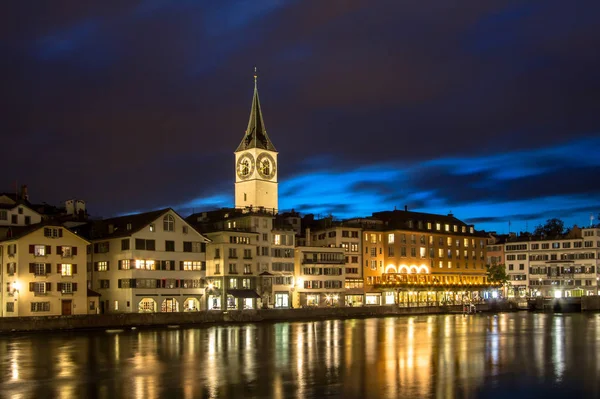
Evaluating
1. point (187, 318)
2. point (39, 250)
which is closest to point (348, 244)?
point (187, 318)

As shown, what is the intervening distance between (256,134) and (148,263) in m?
60.9

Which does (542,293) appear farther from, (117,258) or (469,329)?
(117,258)

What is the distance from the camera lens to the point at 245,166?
6147 inches

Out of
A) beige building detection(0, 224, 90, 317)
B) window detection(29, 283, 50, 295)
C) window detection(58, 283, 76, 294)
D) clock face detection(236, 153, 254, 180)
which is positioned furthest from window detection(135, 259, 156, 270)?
clock face detection(236, 153, 254, 180)

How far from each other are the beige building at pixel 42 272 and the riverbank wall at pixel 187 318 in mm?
7237

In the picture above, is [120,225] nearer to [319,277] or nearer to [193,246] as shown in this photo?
[193,246]

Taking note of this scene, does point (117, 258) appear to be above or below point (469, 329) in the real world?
above

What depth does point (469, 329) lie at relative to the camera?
8781 centimetres

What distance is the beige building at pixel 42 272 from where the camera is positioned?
87.4m

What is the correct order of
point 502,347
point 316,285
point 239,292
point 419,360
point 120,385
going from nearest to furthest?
1. point 120,385
2. point 419,360
3. point 502,347
4. point 239,292
5. point 316,285

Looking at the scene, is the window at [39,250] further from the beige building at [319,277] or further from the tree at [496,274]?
the tree at [496,274]

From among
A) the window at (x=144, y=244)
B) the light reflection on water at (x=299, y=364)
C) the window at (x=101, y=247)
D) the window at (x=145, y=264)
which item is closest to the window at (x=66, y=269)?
the window at (x=145, y=264)

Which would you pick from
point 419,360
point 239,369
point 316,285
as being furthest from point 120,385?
point 316,285

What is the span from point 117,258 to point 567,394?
69.9 metres
